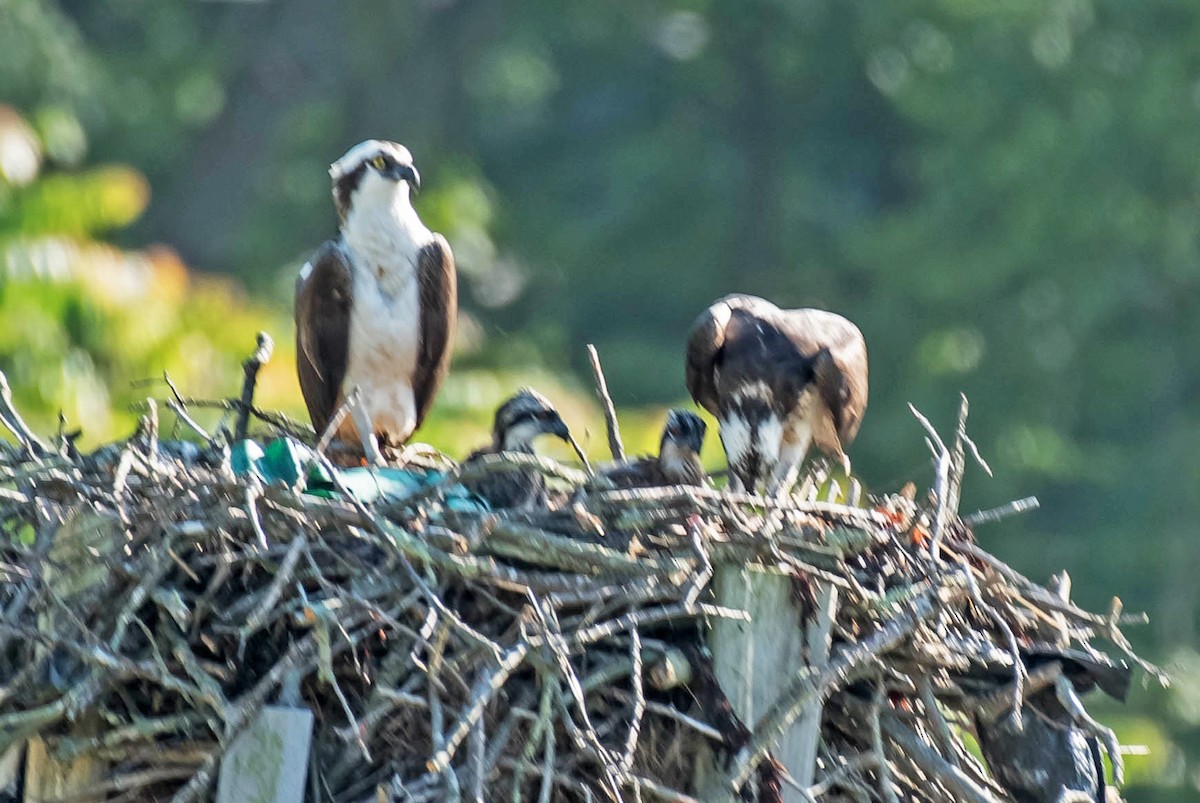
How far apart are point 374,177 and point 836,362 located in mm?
1552

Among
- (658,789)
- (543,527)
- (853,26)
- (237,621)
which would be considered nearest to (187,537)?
(237,621)

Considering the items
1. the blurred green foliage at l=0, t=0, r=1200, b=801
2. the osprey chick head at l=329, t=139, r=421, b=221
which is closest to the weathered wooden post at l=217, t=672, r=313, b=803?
the osprey chick head at l=329, t=139, r=421, b=221

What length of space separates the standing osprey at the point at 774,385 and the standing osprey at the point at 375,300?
33.1 inches

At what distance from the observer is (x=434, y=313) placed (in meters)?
7.11

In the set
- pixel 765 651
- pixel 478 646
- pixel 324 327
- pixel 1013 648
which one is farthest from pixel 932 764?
pixel 324 327

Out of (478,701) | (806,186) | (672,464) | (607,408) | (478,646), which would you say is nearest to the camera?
(478,701)

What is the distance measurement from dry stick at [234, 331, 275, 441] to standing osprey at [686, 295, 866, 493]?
1402mm

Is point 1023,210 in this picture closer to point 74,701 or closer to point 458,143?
point 458,143

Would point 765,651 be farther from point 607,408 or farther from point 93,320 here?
point 93,320

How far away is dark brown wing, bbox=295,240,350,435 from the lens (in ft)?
23.1

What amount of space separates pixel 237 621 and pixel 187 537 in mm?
219

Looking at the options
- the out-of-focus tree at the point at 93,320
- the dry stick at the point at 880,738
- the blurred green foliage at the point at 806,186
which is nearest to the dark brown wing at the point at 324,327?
the dry stick at the point at 880,738

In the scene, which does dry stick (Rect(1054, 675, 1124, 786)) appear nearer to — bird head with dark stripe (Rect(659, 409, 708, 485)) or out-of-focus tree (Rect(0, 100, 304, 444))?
bird head with dark stripe (Rect(659, 409, 708, 485))

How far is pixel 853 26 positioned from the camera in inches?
1011
